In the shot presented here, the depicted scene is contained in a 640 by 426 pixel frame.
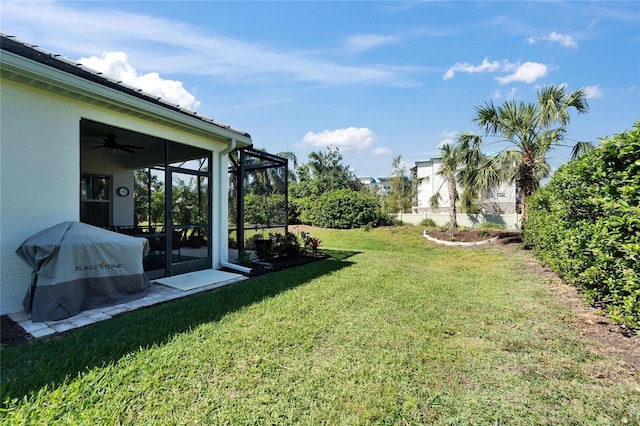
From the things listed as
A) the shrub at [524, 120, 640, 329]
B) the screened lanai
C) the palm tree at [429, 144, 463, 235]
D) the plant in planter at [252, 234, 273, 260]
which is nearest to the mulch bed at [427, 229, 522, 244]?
the palm tree at [429, 144, 463, 235]

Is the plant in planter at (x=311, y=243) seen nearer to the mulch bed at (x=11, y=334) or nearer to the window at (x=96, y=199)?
the window at (x=96, y=199)

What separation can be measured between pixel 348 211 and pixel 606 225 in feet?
46.8

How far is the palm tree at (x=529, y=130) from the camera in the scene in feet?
33.6

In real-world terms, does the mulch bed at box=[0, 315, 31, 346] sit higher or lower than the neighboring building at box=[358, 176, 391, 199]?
lower

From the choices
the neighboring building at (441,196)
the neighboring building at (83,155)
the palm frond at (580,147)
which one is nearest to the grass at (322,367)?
the neighboring building at (83,155)

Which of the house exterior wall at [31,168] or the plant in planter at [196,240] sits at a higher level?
the house exterior wall at [31,168]

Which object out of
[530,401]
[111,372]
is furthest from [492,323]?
[111,372]

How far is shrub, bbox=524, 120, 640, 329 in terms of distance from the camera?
290cm

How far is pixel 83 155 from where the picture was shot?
25.8 feet

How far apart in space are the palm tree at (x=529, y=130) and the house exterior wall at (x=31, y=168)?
12487 millimetres

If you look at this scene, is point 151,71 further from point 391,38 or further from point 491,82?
point 491,82

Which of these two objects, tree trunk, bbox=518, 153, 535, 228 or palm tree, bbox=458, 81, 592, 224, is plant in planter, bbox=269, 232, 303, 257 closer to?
palm tree, bbox=458, 81, 592, 224

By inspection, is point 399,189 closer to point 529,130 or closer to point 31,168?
point 529,130

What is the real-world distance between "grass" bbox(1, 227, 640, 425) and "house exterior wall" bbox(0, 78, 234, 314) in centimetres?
169
